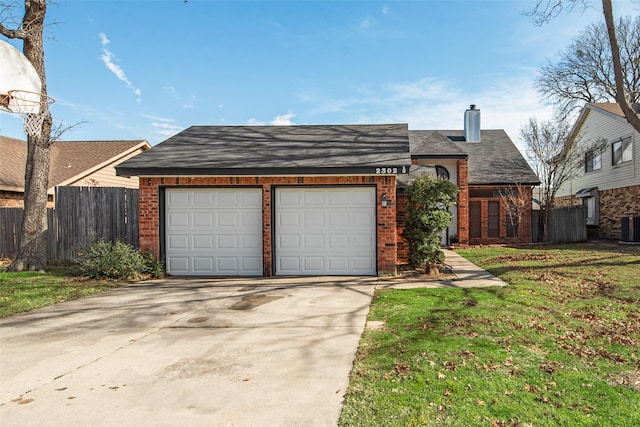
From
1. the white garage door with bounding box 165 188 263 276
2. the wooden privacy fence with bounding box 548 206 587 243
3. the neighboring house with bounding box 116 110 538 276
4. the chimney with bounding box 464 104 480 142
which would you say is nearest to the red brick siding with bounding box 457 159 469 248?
the wooden privacy fence with bounding box 548 206 587 243

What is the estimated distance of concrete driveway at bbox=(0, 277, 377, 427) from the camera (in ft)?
11.2

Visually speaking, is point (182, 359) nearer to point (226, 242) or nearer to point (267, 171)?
point (267, 171)

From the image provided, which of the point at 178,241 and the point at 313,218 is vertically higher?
the point at 313,218

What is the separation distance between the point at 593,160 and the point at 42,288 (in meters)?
25.2

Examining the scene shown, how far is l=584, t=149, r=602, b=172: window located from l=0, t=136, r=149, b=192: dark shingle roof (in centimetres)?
2372

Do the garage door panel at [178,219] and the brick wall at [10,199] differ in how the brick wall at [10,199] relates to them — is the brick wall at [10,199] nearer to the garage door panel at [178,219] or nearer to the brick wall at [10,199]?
the brick wall at [10,199]

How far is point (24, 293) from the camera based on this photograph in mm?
8344

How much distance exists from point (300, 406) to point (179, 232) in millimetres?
8330

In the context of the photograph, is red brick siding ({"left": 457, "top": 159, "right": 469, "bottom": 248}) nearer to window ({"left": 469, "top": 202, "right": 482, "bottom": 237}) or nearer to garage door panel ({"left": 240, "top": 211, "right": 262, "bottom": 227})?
window ({"left": 469, "top": 202, "right": 482, "bottom": 237})

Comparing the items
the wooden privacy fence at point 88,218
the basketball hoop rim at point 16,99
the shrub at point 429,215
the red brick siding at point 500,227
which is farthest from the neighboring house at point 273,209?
the red brick siding at point 500,227

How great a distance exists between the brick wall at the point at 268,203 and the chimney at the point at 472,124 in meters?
15.8

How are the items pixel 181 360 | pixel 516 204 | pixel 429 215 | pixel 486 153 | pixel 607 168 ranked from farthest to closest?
pixel 486 153 → pixel 607 168 → pixel 516 204 → pixel 429 215 → pixel 181 360

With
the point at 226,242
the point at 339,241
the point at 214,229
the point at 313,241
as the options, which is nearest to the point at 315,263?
the point at 313,241

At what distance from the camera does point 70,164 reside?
19.3m
